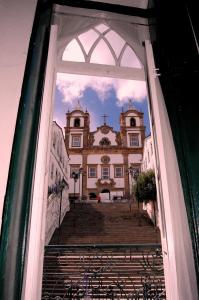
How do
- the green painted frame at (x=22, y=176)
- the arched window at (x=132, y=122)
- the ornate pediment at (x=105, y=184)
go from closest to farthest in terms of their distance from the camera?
the green painted frame at (x=22, y=176), the ornate pediment at (x=105, y=184), the arched window at (x=132, y=122)

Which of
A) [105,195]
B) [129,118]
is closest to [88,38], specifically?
[105,195]

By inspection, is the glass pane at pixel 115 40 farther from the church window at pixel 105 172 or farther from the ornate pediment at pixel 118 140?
the ornate pediment at pixel 118 140

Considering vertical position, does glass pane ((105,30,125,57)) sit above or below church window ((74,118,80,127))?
below

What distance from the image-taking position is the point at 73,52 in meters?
2.28

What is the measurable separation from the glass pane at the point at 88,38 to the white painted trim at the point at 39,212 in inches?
42.7

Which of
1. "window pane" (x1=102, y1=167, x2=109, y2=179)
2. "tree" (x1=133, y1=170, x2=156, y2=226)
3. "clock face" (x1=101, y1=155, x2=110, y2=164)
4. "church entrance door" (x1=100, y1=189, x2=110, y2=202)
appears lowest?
"tree" (x1=133, y1=170, x2=156, y2=226)

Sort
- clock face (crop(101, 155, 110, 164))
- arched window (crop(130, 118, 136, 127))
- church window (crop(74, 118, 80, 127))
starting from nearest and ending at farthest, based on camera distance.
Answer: clock face (crop(101, 155, 110, 164)) < arched window (crop(130, 118, 136, 127)) < church window (crop(74, 118, 80, 127))

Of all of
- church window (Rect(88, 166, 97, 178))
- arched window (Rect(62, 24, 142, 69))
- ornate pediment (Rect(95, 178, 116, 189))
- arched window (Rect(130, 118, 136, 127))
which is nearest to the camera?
arched window (Rect(62, 24, 142, 69))

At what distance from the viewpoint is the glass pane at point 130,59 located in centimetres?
233

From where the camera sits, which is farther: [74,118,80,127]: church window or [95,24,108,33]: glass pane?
[74,118,80,127]: church window

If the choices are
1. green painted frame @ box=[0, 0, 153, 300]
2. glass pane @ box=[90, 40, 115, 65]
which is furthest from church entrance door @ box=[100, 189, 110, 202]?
green painted frame @ box=[0, 0, 153, 300]

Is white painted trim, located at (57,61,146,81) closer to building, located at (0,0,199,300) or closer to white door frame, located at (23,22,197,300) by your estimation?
building, located at (0,0,199,300)

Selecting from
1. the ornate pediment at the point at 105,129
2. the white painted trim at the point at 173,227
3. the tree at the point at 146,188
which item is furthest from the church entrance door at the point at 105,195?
the white painted trim at the point at 173,227

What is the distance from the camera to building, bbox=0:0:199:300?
3.34 ft
